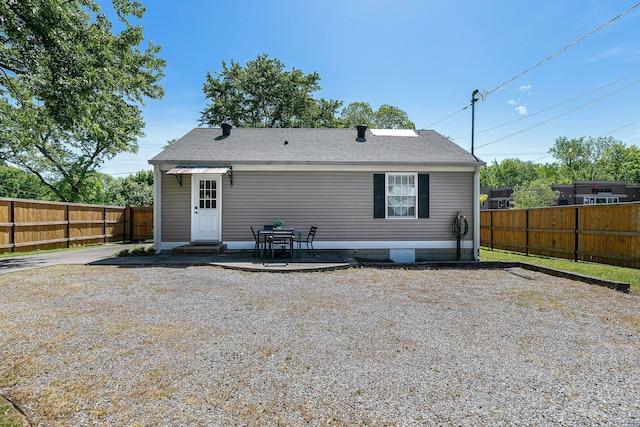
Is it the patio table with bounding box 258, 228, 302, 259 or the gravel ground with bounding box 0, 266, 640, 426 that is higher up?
the patio table with bounding box 258, 228, 302, 259

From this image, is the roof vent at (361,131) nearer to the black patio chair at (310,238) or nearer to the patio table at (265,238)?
the black patio chair at (310,238)

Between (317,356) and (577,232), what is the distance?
10091mm

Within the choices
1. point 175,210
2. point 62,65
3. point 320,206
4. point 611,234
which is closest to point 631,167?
point 611,234

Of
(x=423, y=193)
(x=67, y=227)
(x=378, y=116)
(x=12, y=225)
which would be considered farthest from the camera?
(x=378, y=116)

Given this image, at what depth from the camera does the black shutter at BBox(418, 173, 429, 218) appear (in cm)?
953

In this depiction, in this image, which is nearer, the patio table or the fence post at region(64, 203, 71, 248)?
the patio table

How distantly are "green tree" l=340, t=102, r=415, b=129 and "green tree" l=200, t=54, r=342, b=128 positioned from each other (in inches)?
276

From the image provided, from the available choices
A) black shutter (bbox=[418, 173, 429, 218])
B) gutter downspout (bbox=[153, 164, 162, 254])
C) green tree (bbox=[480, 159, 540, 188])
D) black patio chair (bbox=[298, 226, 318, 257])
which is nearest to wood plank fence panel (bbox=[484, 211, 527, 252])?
black shutter (bbox=[418, 173, 429, 218])

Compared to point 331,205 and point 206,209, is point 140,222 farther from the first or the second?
point 331,205

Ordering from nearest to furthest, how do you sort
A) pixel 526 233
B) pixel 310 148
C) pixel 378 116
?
1. pixel 310 148
2. pixel 526 233
3. pixel 378 116

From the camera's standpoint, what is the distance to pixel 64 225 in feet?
39.3

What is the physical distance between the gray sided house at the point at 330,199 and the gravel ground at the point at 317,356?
4.01m

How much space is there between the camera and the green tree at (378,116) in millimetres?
30328

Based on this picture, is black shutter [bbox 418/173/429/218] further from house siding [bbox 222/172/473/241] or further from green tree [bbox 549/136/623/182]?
green tree [bbox 549/136/623/182]
